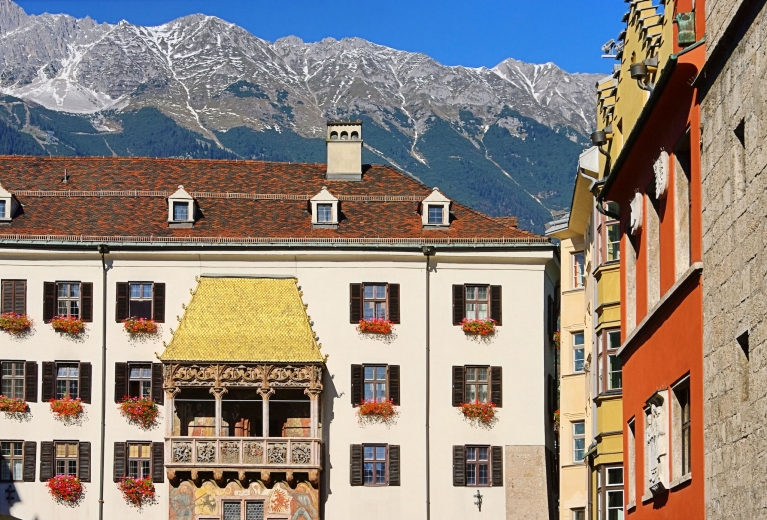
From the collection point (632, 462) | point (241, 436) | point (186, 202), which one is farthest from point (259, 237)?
point (632, 462)

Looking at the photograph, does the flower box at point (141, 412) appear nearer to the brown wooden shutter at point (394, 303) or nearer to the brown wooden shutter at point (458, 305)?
the brown wooden shutter at point (394, 303)

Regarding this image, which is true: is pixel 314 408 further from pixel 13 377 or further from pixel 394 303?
pixel 13 377

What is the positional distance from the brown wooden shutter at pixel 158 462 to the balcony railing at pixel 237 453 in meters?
1.37

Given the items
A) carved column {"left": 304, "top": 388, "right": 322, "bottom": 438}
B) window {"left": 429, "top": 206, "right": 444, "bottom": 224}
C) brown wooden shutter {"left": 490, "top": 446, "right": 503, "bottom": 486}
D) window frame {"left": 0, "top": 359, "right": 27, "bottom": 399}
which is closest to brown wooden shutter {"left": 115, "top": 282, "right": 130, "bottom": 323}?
window frame {"left": 0, "top": 359, "right": 27, "bottom": 399}

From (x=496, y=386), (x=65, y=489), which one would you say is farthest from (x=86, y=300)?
(x=496, y=386)

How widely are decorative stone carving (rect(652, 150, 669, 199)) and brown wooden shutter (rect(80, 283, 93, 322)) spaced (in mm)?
37715

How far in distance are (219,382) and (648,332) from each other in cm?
3293

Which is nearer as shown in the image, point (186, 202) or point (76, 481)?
point (76, 481)

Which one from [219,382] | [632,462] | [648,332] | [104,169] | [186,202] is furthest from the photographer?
[104,169]

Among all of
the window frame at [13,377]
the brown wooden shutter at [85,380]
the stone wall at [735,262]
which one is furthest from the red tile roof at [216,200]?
the stone wall at [735,262]

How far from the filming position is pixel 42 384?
5812 centimetres

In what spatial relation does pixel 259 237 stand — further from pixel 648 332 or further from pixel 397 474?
pixel 648 332

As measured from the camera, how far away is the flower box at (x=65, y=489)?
56.9m

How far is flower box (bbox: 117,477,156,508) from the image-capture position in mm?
56812
